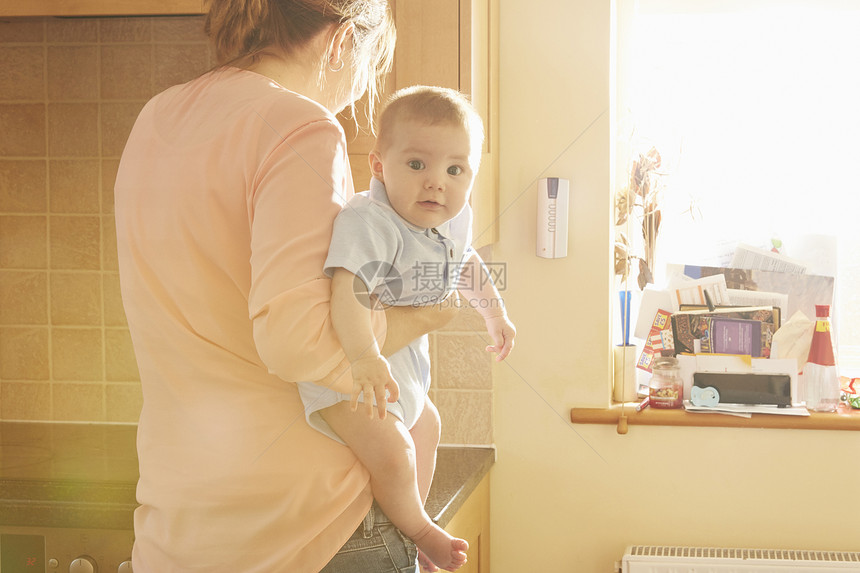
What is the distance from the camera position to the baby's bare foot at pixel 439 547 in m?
0.93

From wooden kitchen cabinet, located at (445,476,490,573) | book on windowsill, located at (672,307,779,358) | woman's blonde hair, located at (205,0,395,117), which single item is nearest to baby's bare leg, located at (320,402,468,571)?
woman's blonde hair, located at (205,0,395,117)

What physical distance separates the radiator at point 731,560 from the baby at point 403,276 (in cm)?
110

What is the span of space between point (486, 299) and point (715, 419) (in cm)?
106

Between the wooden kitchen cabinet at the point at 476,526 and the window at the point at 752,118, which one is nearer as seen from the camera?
the wooden kitchen cabinet at the point at 476,526

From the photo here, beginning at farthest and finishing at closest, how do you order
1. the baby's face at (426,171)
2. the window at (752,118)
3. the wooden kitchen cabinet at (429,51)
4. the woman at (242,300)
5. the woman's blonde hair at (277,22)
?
the window at (752,118) < the wooden kitchen cabinet at (429,51) < the baby's face at (426,171) < the woman's blonde hair at (277,22) < the woman at (242,300)

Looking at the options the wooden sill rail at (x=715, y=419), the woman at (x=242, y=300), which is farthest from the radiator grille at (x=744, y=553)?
the woman at (x=242, y=300)

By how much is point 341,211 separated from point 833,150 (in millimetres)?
1816

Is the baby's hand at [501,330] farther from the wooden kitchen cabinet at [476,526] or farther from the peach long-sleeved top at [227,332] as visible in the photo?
the wooden kitchen cabinet at [476,526]

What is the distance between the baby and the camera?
31.0 inches

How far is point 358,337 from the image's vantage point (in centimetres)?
77

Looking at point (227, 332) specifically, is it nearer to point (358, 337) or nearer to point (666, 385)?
point (358, 337)

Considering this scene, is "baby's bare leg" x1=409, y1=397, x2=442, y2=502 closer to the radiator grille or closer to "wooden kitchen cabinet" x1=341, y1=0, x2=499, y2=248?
"wooden kitchen cabinet" x1=341, y1=0, x2=499, y2=248

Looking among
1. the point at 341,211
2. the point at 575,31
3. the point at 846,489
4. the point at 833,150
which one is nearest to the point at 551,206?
the point at 575,31

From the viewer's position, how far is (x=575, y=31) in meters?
1.96
